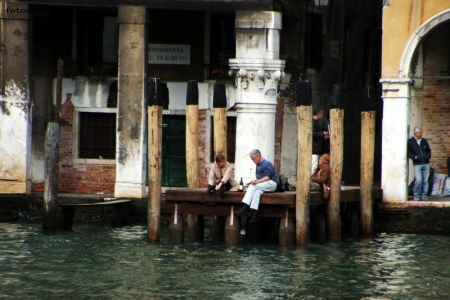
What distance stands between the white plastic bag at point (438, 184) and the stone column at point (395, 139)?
2.00 meters

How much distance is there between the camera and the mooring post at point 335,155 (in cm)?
2391

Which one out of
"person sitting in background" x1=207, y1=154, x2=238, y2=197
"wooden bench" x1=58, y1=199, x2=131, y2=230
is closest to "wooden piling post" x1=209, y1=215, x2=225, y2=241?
"person sitting in background" x1=207, y1=154, x2=238, y2=197

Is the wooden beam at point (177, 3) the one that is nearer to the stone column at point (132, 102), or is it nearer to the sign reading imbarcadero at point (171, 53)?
the stone column at point (132, 102)

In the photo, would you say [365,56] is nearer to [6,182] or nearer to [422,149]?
[422,149]

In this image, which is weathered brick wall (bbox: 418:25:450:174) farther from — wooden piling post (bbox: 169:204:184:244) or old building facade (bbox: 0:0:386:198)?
wooden piling post (bbox: 169:204:184:244)

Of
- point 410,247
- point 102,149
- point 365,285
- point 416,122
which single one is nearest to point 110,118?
point 102,149

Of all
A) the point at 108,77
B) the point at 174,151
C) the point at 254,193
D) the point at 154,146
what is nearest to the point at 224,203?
the point at 254,193

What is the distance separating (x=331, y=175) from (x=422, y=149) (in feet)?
9.47

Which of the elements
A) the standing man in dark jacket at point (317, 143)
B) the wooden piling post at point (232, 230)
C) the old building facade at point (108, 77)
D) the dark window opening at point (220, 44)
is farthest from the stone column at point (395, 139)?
the dark window opening at point (220, 44)

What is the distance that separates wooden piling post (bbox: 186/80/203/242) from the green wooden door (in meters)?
4.50

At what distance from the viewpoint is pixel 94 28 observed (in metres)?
29.5

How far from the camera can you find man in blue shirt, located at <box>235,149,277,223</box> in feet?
75.8

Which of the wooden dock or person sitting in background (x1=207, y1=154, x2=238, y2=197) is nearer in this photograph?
the wooden dock

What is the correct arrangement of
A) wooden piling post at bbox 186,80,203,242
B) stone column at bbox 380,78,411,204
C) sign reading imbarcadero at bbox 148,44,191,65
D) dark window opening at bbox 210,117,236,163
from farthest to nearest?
1. sign reading imbarcadero at bbox 148,44,191,65
2. dark window opening at bbox 210,117,236,163
3. stone column at bbox 380,78,411,204
4. wooden piling post at bbox 186,80,203,242
